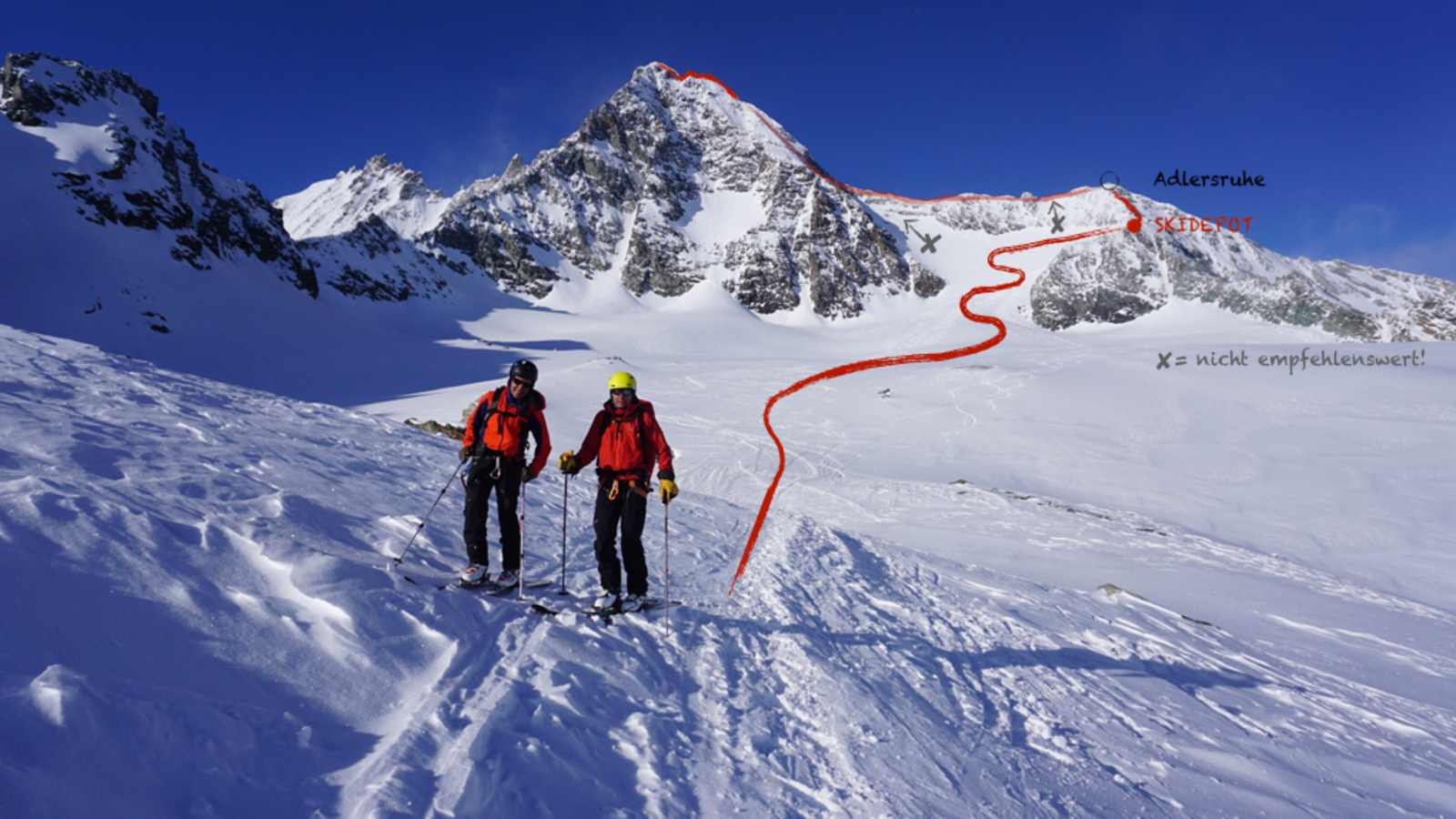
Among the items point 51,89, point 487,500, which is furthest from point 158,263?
point 487,500

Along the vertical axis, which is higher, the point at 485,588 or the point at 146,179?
the point at 146,179

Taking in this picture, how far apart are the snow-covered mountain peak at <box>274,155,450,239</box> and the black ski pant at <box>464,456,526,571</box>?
14121 centimetres

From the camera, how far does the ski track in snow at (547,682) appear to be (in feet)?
10.2

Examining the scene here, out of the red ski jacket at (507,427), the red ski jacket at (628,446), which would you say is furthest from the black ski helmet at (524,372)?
the red ski jacket at (628,446)

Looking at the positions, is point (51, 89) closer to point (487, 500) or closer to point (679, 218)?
point (679, 218)

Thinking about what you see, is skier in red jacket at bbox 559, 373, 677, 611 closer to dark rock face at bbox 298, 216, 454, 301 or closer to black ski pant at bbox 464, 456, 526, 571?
black ski pant at bbox 464, 456, 526, 571

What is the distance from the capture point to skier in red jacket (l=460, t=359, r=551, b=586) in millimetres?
6070

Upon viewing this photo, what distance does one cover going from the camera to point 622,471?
5.95 metres

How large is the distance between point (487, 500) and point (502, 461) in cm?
40

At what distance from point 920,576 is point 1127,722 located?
4.21 metres

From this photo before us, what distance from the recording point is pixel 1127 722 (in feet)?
17.6

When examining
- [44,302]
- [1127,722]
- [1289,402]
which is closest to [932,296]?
[1289,402]

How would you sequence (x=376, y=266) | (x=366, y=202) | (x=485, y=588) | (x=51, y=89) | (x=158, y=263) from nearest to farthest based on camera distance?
(x=485, y=588)
(x=158, y=263)
(x=51, y=89)
(x=376, y=266)
(x=366, y=202)

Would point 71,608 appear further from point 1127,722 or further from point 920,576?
point 920,576
